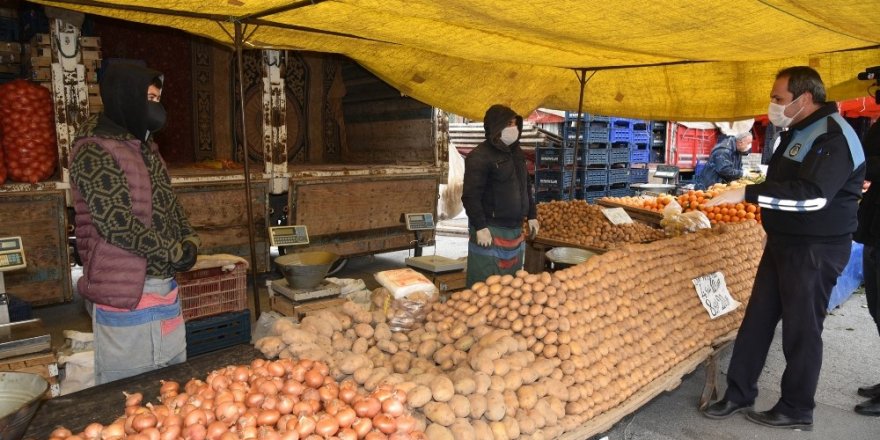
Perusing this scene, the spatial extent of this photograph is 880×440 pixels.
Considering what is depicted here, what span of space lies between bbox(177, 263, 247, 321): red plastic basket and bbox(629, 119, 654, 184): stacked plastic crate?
31.1 ft

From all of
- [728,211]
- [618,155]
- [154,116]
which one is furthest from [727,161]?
[154,116]

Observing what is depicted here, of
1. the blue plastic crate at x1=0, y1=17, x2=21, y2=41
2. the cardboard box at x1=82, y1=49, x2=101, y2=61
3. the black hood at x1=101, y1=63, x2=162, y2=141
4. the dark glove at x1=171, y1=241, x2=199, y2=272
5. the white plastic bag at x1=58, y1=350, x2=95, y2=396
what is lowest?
the white plastic bag at x1=58, y1=350, x2=95, y2=396

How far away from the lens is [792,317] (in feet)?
10.3

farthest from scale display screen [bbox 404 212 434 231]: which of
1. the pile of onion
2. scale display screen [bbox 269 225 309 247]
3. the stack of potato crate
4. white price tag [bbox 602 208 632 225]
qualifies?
the pile of onion

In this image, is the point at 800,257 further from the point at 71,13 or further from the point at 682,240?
the point at 71,13

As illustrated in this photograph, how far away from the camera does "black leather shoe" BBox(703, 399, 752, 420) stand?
3.53 metres

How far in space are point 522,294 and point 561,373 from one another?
0.44 m

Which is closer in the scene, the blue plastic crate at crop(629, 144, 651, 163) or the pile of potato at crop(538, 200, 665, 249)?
the pile of potato at crop(538, 200, 665, 249)

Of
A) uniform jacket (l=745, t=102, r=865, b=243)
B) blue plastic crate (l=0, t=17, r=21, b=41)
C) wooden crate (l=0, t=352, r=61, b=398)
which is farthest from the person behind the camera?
blue plastic crate (l=0, t=17, r=21, b=41)

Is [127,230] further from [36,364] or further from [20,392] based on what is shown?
[36,364]

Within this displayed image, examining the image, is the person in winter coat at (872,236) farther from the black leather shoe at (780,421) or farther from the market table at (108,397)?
the market table at (108,397)

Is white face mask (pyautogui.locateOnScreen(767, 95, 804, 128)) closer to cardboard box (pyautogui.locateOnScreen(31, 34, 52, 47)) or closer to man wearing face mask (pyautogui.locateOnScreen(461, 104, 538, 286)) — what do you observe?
man wearing face mask (pyautogui.locateOnScreen(461, 104, 538, 286))

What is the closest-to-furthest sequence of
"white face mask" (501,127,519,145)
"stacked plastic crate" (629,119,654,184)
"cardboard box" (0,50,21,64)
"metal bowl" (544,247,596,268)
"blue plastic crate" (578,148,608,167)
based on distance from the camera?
"white face mask" (501,127,519,145)
"metal bowl" (544,247,596,268)
"cardboard box" (0,50,21,64)
"blue plastic crate" (578,148,608,167)
"stacked plastic crate" (629,119,654,184)

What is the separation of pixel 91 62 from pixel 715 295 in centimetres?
545
